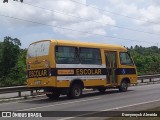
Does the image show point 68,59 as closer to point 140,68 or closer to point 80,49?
point 80,49

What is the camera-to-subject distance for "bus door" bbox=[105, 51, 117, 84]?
915 inches

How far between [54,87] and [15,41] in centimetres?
3952

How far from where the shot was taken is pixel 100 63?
74.2 feet

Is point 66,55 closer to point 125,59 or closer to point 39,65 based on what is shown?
point 39,65

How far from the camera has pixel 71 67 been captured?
→ 814 inches

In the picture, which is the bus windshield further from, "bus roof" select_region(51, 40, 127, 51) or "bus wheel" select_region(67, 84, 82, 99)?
"bus wheel" select_region(67, 84, 82, 99)

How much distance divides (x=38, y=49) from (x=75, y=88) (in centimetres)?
272

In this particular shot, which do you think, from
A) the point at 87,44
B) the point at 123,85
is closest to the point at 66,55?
the point at 87,44

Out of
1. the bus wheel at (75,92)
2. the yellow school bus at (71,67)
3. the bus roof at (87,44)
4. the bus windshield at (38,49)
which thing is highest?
the bus roof at (87,44)

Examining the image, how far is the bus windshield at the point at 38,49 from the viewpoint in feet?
66.1

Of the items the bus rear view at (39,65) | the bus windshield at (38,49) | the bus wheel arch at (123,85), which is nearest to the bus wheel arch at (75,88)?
the bus rear view at (39,65)

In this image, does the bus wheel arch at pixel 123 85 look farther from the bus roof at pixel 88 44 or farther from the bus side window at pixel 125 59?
the bus roof at pixel 88 44

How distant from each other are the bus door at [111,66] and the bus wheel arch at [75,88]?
2.43 meters

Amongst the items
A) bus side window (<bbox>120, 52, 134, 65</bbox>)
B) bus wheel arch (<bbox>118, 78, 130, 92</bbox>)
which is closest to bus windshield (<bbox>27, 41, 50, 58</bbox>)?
bus side window (<bbox>120, 52, 134, 65</bbox>)
